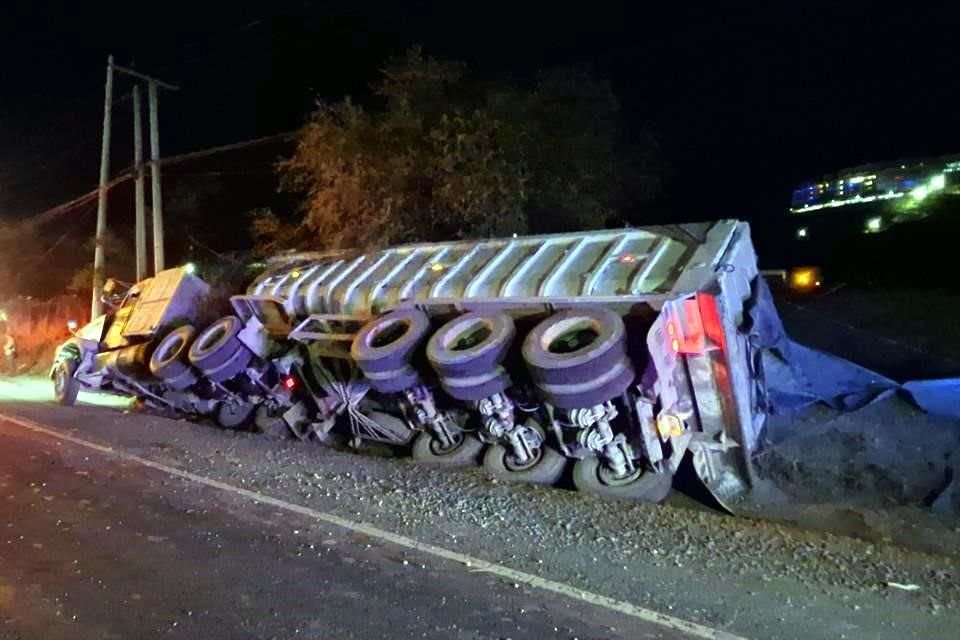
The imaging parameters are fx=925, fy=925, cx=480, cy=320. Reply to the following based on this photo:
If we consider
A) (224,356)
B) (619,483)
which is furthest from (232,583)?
(224,356)

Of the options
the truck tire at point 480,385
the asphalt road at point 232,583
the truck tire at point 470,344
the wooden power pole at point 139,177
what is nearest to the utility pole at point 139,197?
the wooden power pole at point 139,177

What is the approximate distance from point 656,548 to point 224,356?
7266 millimetres

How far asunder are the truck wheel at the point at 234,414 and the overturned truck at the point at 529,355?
19.7 inches

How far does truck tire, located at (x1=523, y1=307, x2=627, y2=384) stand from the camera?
25.6ft

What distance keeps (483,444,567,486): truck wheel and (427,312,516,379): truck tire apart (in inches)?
39.0

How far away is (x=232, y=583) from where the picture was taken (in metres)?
5.55

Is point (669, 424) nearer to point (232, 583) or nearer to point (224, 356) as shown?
point (232, 583)

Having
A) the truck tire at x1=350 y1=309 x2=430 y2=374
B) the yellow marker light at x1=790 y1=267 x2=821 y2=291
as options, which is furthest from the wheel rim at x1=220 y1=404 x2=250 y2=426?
the yellow marker light at x1=790 y1=267 x2=821 y2=291

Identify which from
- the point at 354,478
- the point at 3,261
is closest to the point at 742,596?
the point at 354,478

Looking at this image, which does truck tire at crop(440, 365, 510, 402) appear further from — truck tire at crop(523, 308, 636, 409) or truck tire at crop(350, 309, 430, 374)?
truck tire at crop(350, 309, 430, 374)

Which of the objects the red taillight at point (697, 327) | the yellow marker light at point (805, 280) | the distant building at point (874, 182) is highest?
the red taillight at point (697, 327)

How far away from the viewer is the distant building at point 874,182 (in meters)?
34.3

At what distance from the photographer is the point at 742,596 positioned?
17.2 ft

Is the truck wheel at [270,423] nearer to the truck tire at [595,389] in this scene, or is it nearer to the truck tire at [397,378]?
the truck tire at [397,378]
